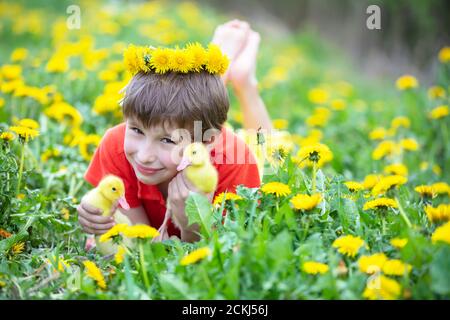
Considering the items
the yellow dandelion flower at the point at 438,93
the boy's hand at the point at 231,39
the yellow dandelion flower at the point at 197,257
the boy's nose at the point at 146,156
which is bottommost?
the yellow dandelion flower at the point at 197,257

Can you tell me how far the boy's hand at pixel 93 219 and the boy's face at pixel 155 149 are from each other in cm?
17

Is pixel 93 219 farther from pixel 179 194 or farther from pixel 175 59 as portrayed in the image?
pixel 175 59

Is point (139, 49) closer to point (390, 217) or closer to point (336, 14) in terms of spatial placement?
point (390, 217)

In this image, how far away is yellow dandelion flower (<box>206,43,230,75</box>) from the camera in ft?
7.09

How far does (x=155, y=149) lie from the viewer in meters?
2.06

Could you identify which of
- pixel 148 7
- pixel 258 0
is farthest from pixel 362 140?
pixel 258 0

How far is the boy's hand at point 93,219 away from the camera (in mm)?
2072

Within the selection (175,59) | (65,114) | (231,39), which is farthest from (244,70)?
(175,59)

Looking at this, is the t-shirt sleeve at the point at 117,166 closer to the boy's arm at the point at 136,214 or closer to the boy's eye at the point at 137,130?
the boy's arm at the point at 136,214

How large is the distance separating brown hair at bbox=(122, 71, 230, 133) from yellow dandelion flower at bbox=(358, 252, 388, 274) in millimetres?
793

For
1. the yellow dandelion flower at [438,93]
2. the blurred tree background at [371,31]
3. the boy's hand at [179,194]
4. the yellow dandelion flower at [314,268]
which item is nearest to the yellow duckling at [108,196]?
the boy's hand at [179,194]

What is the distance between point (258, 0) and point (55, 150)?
9292mm
